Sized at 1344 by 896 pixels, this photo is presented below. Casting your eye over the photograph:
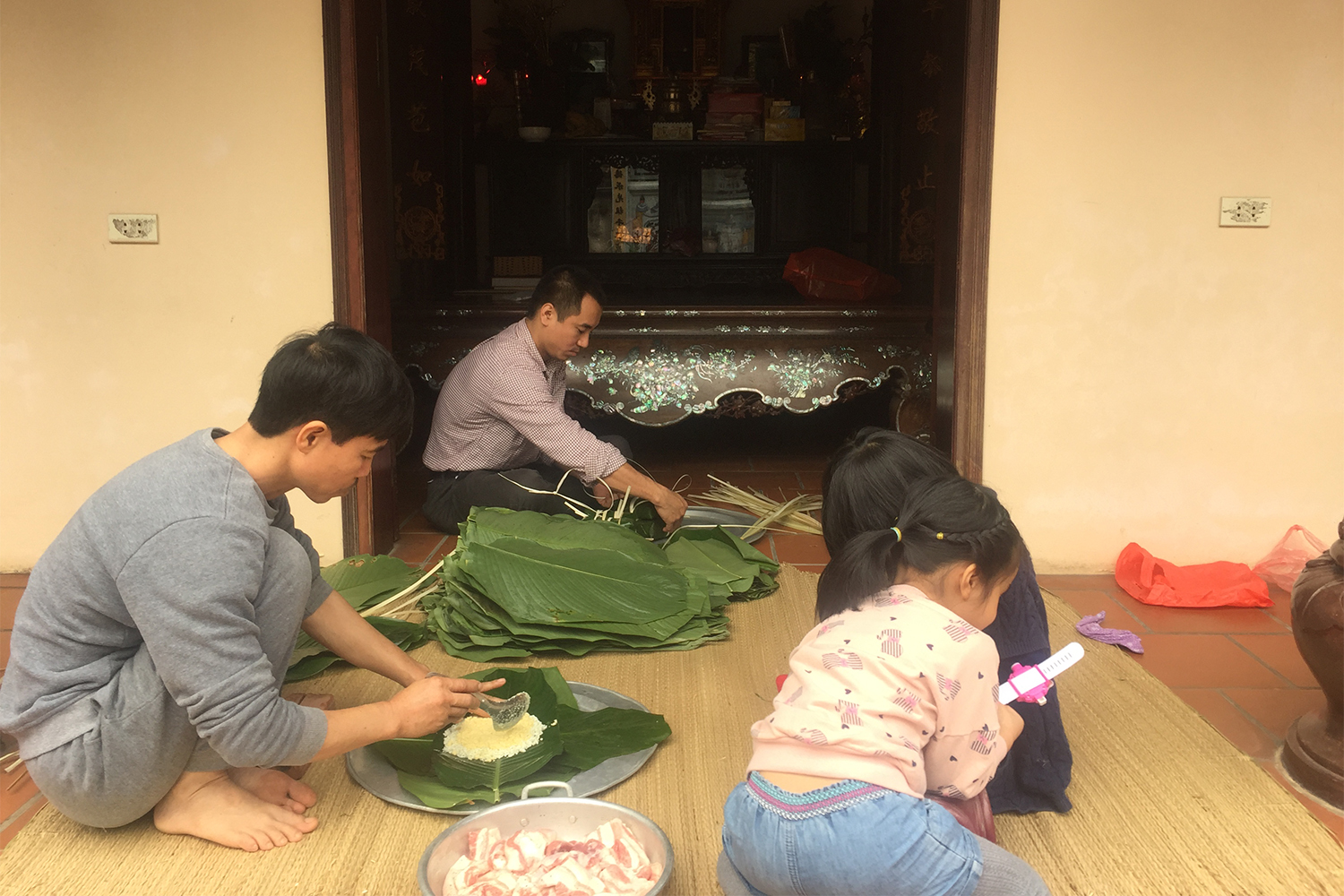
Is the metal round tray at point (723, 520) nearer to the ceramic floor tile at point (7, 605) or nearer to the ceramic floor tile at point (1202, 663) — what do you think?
the ceramic floor tile at point (1202, 663)

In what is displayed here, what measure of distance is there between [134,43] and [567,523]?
5.94 ft

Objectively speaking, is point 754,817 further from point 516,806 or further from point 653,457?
point 653,457

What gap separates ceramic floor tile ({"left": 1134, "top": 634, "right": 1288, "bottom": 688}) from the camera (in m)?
2.55

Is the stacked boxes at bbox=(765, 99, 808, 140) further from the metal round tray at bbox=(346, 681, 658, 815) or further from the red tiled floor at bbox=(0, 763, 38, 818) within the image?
the red tiled floor at bbox=(0, 763, 38, 818)

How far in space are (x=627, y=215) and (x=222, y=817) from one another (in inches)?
214

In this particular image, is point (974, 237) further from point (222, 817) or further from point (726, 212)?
point (726, 212)

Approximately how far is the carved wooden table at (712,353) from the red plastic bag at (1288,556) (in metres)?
1.58

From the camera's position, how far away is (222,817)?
1827mm

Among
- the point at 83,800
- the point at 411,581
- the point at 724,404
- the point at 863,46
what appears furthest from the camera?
the point at 863,46

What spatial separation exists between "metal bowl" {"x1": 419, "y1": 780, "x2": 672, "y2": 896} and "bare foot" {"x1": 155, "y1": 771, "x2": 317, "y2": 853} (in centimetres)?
39

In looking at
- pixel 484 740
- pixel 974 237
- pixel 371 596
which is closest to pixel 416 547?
pixel 371 596

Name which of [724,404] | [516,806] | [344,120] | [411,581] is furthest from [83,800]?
[724,404]

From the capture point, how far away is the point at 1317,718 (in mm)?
2139

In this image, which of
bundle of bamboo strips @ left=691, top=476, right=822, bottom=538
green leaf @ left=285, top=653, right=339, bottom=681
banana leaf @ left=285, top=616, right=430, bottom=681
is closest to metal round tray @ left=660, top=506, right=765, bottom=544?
bundle of bamboo strips @ left=691, top=476, right=822, bottom=538
